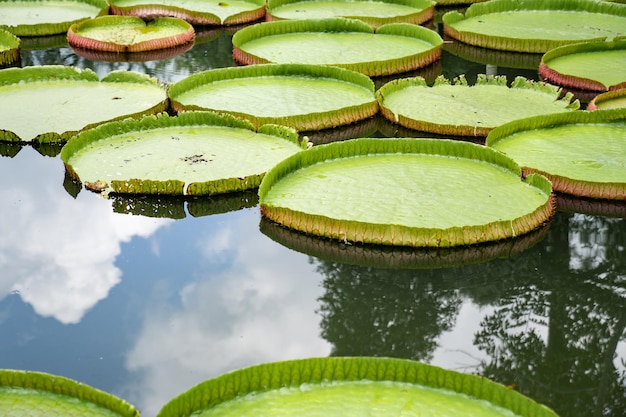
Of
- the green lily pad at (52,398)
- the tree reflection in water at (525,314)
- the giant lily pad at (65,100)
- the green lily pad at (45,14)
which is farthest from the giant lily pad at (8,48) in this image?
the green lily pad at (52,398)

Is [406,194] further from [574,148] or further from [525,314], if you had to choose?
[574,148]

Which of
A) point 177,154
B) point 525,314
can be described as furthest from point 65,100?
Answer: point 525,314

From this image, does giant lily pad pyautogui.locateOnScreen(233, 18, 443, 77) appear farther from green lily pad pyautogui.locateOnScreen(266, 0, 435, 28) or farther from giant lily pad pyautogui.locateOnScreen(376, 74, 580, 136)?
giant lily pad pyautogui.locateOnScreen(376, 74, 580, 136)

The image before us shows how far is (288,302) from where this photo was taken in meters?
2.83

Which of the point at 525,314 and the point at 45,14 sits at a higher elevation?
the point at 45,14

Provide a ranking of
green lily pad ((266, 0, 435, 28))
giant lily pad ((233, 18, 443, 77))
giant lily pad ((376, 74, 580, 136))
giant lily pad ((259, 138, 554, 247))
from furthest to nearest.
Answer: green lily pad ((266, 0, 435, 28))
giant lily pad ((233, 18, 443, 77))
giant lily pad ((376, 74, 580, 136))
giant lily pad ((259, 138, 554, 247))

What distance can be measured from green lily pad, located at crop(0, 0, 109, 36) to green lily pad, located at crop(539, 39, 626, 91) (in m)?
3.05

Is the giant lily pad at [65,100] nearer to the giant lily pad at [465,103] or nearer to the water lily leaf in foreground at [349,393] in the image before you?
the giant lily pad at [465,103]

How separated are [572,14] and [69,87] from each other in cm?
344

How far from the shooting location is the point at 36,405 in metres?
2.12

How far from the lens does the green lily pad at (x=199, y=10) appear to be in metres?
5.96

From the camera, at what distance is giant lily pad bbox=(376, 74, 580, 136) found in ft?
13.2

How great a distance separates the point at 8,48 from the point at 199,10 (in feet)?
4.75

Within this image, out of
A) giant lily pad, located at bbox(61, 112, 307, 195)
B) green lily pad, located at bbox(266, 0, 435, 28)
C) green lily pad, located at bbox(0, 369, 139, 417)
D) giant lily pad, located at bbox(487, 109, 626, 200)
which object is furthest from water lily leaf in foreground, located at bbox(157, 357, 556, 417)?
green lily pad, located at bbox(266, 0, 435, 28)
